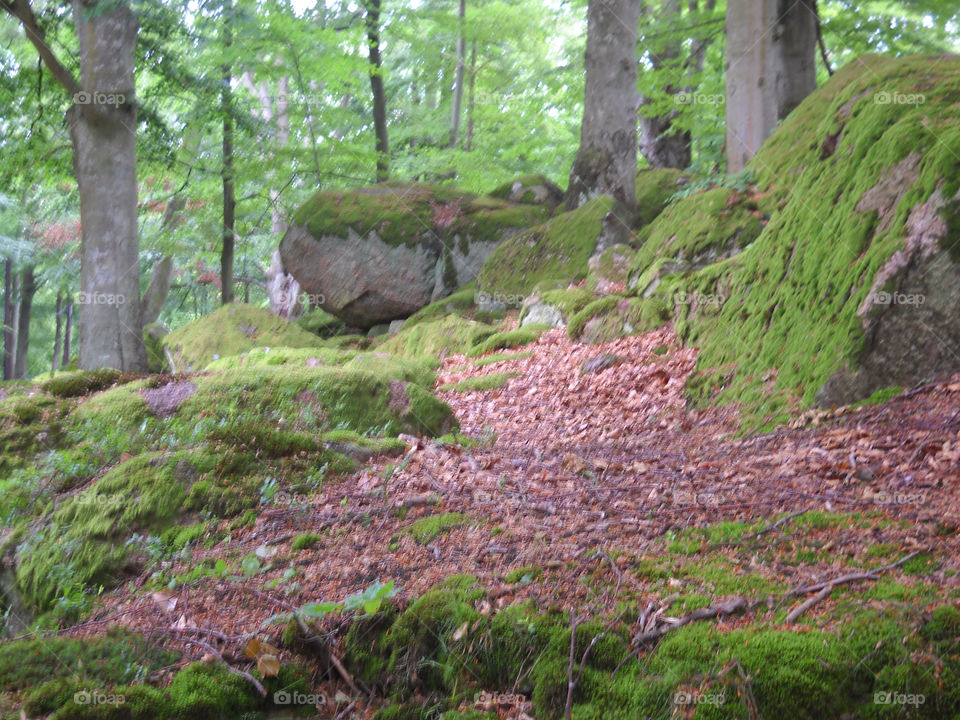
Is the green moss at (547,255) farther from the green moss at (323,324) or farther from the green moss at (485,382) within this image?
the green moss at (323,324)

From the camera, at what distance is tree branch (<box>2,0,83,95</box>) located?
30.8ft

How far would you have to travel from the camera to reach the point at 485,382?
859cm

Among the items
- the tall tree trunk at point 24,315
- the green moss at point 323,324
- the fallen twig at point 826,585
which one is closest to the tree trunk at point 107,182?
the green moss at point 323,324

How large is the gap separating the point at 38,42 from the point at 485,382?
7.32m

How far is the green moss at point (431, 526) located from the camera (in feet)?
12.1

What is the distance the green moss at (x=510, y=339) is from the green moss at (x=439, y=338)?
39 centimetres

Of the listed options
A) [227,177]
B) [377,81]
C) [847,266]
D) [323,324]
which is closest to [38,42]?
[227,177]

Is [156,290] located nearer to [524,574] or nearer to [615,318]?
[615,318]

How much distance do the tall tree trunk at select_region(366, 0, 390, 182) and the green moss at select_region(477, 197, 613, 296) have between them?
560cm

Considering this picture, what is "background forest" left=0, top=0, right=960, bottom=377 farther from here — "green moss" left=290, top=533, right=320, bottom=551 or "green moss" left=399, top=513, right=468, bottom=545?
"green moss" left=399, top=513, right=468, bottom=545

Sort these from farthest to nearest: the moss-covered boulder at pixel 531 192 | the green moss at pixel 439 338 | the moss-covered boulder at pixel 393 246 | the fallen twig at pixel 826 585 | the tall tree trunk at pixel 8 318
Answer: the tall tree trunk at pixel 8 318, the moss-covered boulder at pixel 531 192, the moss-covered boulder at pixel 393 246, the green moss at pixel 439 338, the fallen twig at pixel 826 585

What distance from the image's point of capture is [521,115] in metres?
18.4

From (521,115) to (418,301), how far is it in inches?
275

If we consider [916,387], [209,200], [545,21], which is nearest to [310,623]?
[916,387]
